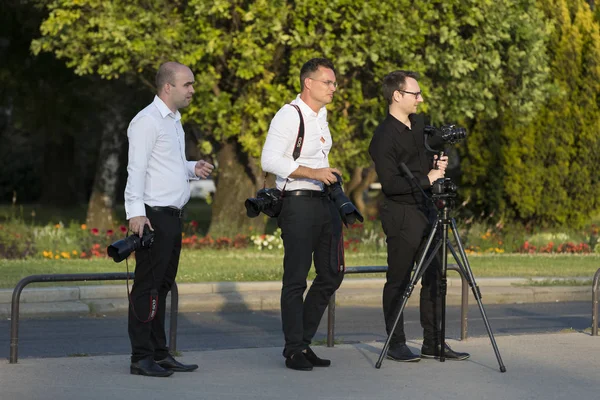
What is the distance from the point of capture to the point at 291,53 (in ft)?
62.8

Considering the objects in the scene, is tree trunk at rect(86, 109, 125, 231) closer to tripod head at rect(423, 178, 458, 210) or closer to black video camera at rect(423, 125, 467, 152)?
black video camera at rect(423, 125, 467, 152)

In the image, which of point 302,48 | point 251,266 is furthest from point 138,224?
point 302,48

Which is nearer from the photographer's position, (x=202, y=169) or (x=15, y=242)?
(x=202, y=169)

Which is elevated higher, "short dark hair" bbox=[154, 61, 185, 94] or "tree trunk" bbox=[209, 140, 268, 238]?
"short dark hair" bbox=[154, 61, 185, 94]

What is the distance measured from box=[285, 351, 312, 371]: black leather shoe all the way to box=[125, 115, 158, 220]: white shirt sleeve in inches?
57.5

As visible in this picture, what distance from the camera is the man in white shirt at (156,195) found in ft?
24.3

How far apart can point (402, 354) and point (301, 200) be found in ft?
4.54

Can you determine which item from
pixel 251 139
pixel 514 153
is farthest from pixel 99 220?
pixel 514 153

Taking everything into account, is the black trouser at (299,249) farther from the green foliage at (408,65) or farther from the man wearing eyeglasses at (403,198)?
the green foliage at (408,65)

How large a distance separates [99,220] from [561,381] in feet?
59.6

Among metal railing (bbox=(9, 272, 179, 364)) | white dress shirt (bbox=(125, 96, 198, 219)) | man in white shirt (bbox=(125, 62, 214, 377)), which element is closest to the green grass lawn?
metal railing (bbox=(9, 272, 179, 364))

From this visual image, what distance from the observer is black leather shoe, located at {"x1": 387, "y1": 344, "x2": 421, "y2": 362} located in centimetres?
826

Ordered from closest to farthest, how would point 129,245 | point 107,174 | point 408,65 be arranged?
point 129,245
point 408,65
point 107,174

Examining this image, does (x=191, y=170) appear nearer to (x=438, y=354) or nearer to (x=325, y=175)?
(x=325, y=175)
